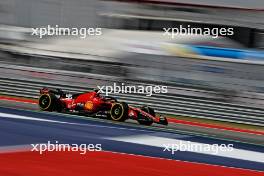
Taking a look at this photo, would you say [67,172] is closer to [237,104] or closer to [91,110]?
[91,110]

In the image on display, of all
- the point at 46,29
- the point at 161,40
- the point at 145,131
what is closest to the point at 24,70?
the point at 46,29

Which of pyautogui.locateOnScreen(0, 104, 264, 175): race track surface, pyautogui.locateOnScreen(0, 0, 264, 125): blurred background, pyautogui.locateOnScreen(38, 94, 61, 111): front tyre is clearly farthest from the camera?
pyautogui.locateOnScreen(0, 0, 264, 125): blurred background

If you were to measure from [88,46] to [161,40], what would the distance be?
193cm

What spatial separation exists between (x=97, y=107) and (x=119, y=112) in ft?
1.35

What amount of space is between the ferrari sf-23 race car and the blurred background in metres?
1.43

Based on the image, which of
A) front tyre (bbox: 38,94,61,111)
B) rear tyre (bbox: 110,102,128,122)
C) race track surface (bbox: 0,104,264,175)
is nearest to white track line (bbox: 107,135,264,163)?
race track surface (bbox: 0,104,264,175)

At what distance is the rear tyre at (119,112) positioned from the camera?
7910mm

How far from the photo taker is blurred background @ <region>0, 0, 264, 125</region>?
963cm

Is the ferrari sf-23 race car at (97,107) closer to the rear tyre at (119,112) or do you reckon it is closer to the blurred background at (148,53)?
the rear tyre at (119,112)

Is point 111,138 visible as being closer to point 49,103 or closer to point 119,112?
point 119,112

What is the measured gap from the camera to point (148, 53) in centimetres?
A: 1120

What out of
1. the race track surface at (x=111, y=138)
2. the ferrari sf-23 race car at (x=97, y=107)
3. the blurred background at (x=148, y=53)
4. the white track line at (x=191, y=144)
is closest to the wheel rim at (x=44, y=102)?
the ferrari sf-23 race car at (x=97, y=107)

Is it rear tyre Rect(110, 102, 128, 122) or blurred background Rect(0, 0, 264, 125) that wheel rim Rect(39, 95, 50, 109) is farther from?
blurred background Rect(0, 0, 264, 125)

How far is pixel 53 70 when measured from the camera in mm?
11133
